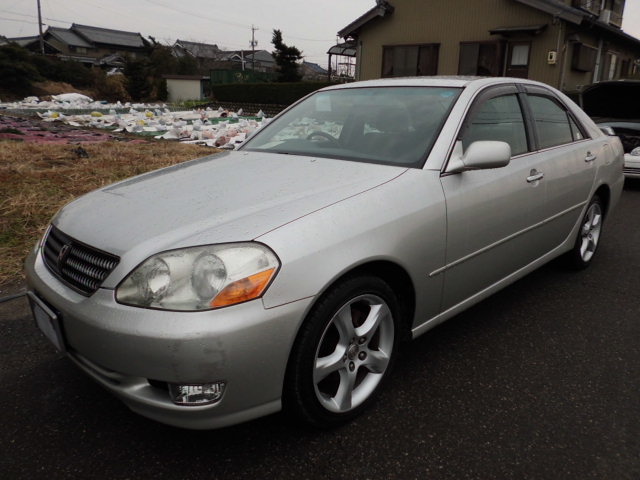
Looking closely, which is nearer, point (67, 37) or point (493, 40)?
point (493, 40)

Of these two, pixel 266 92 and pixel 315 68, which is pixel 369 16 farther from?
pixel 315 68

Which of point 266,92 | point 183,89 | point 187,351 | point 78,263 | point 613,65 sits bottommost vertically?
point 187,351

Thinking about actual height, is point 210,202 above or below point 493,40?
below

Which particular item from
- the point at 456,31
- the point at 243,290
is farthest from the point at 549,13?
the point at 243,290

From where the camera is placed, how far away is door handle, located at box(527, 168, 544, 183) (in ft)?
9.09

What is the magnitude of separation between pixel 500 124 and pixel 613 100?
596cm

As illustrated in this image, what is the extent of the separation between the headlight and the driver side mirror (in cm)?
111

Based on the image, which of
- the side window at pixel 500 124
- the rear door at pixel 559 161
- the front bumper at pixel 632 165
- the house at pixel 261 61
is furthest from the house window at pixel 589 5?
the house at pixel 261 61

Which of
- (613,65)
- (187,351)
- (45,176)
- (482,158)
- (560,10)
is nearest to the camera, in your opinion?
(187,351)

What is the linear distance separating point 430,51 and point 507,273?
1672 centimetres

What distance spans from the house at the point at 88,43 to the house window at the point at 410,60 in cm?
4672

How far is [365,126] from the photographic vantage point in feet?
8.97

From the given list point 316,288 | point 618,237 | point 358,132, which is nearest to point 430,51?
point 618,237

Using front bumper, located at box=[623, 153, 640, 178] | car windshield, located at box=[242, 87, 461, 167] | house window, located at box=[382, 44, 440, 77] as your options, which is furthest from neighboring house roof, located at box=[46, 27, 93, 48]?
car windshield, located at box=[242, 87, 461, 167]
